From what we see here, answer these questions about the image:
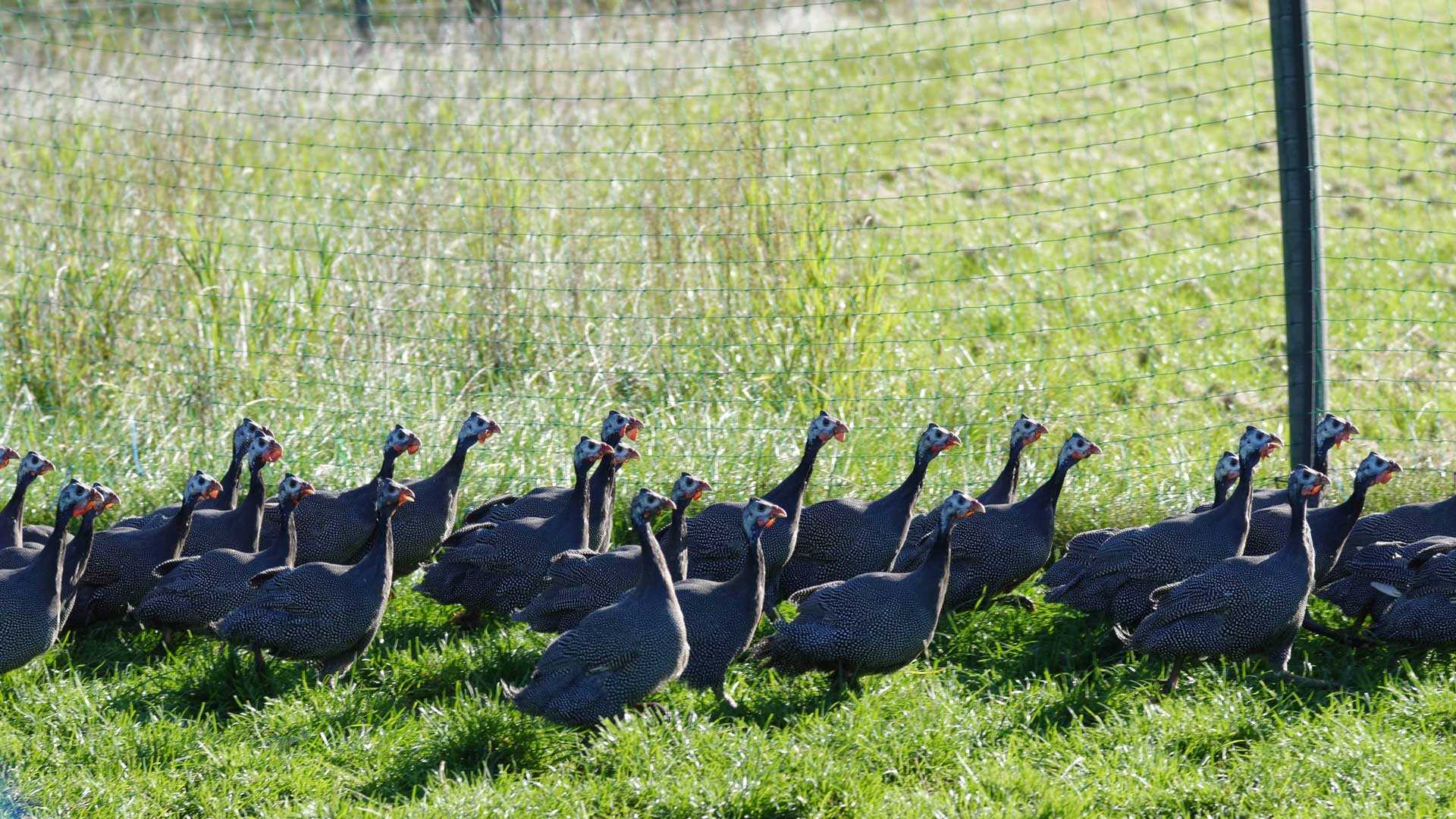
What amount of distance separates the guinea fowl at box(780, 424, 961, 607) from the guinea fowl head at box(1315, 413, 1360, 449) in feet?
4.25

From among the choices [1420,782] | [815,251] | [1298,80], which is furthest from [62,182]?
[1420,782]

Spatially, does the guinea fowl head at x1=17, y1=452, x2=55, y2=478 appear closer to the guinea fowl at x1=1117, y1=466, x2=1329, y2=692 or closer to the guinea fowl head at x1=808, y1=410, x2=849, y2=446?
the guinea fowl head at x1=808, y1=410, x2=849, y2=446

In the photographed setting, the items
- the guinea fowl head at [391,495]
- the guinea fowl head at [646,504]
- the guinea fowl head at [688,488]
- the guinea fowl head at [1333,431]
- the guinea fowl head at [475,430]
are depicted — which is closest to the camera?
the guinea fowl head at [646,504]

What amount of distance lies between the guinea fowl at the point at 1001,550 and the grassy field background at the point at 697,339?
0.11 metres

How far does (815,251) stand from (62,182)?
3947 millimetres

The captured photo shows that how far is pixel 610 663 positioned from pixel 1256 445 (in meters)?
2.43

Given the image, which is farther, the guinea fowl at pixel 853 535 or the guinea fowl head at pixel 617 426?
the guinea fowl head at pixel 617 426

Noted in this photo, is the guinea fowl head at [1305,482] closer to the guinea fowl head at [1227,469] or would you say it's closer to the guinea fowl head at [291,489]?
the guinea fowl head at [1227,469]

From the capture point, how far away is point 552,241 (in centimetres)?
875

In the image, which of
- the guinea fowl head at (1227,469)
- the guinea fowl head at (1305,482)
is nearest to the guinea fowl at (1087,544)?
the guinea fowl head at (1227,469)

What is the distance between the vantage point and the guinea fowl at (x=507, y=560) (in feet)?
18.7

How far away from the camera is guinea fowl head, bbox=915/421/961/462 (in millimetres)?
6070

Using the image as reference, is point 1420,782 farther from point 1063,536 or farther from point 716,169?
point 716,169

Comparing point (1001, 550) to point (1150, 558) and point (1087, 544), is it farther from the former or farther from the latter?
point (1150, 558)
